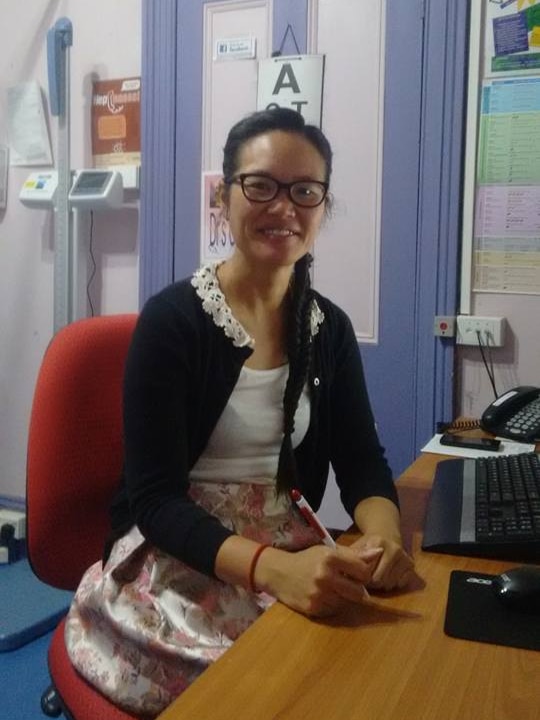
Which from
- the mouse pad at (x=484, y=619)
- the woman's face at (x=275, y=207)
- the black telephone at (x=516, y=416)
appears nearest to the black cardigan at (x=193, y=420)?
the woman's face at (x=275, y=207)

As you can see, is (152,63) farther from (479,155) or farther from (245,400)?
(245,400)

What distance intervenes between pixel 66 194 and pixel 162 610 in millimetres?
1618

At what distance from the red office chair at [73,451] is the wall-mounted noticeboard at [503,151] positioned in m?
1.10

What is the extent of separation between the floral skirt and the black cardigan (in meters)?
0.06

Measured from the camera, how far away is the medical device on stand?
229 centimetres

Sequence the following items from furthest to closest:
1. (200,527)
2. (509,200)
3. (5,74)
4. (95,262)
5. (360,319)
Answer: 1. (5,74)
2. (95,262)
3. (360,319)
4. (509,200)
5. (200,527)

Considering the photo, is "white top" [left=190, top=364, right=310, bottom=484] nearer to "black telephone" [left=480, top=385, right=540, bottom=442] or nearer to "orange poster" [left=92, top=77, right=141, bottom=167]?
"black telephone" [left=480, top=385, right=540, bottom=442]

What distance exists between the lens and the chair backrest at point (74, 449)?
1179 millimetres

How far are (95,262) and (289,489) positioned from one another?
1589mm

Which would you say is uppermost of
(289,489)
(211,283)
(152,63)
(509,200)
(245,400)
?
(152,63)

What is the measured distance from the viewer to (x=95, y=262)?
2527mm

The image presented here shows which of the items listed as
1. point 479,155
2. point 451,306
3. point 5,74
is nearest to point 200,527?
point 451,306

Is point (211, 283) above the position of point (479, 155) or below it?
below

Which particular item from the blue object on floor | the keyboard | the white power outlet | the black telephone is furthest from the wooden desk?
the blue object on floor
